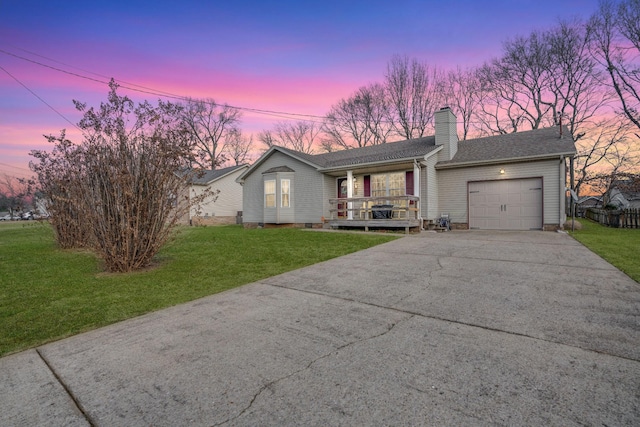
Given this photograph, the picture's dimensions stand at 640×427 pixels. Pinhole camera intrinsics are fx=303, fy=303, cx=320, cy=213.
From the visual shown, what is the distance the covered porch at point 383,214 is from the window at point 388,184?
54cm

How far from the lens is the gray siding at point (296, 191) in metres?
15.8

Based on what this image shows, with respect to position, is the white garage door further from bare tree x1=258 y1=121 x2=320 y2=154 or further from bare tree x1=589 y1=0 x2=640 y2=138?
bare tree x1=258 y1=121 x2=320 y2=154

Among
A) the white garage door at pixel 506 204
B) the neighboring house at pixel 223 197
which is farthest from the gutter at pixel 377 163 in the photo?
the neighboring house at pixel 223 197

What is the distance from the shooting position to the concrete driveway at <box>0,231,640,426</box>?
181 cm

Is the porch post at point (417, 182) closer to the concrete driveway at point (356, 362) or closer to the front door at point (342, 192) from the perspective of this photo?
the front door at point (342, 192)

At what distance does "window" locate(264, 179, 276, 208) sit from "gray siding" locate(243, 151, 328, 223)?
0.69 meters

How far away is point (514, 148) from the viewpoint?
1334cm

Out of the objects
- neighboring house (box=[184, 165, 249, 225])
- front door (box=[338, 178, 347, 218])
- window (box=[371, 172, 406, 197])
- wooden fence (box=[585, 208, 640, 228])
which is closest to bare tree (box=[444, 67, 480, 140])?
wooden fence (box=[585, 208, 640, 228])

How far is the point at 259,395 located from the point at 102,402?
104 cm

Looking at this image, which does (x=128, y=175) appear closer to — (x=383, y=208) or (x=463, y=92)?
(x=383, y=208)

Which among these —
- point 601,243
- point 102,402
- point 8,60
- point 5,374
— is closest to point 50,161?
point 8,60

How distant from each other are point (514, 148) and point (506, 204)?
2554 mm

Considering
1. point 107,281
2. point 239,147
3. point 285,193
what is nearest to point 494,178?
point 285,193

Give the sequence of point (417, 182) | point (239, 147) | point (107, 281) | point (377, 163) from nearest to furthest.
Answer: point (107, 281) → point (417, 182) → point (377, 163) → point (239, 147)
